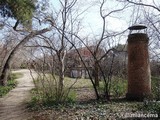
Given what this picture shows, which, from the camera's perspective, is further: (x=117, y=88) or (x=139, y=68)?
(x=117, y=88)

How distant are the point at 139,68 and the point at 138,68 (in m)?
0.05

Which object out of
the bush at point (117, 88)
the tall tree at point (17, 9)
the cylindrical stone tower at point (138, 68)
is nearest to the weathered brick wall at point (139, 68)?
the cylindrical stone tower at point (138, 68)

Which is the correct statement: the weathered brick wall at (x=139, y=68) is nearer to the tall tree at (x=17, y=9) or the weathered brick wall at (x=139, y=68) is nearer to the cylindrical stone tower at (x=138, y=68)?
the cylindrical stone tower at (x=138, y=68)

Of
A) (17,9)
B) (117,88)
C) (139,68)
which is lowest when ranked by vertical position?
(117,88)

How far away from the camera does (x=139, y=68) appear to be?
13.5m

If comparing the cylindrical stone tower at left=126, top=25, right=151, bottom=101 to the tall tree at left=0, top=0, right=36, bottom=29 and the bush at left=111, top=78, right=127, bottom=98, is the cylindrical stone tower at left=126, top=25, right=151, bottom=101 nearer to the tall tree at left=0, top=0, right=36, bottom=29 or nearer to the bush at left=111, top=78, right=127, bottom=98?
the bush at left=111, top=78, right=127, bottom=98

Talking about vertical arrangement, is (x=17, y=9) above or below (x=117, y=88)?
above

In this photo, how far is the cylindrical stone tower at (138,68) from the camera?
1340 centimetres

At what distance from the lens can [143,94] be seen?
43.3 feet

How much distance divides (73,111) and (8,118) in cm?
249

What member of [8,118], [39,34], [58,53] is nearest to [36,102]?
[8,118]

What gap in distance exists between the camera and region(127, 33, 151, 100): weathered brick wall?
1340cm

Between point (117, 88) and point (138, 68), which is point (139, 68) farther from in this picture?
point (117, 88)

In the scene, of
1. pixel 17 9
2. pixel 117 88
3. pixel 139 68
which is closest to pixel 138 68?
pixel 139 68
